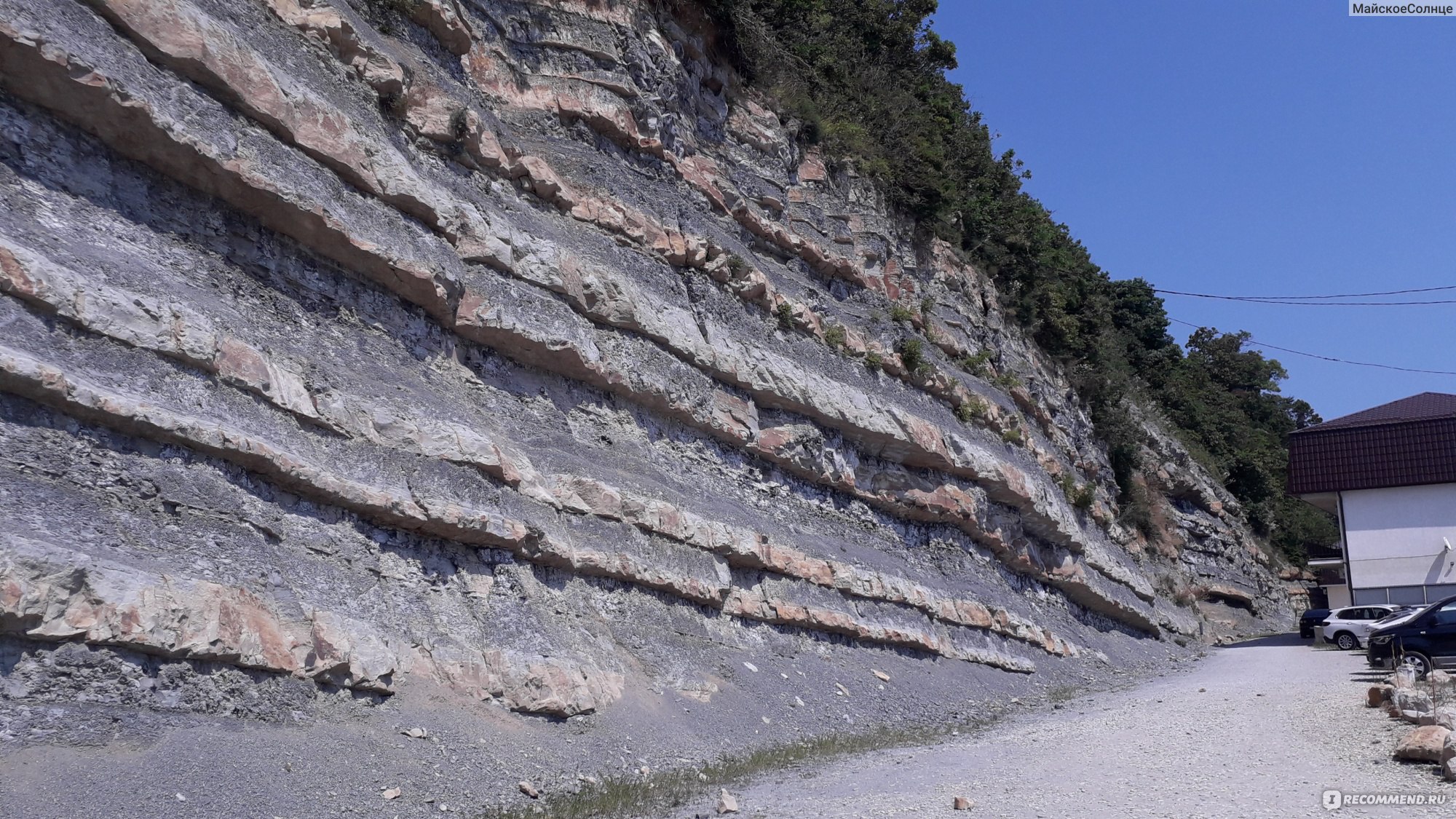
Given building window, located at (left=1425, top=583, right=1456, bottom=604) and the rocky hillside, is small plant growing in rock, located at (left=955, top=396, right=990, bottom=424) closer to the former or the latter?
the rocky hillside

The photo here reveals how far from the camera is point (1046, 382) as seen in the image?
28281mm

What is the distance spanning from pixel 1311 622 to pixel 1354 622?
2394 mm

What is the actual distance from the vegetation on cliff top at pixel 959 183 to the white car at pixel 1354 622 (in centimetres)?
628

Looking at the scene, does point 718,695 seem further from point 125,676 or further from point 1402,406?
point 1402,406

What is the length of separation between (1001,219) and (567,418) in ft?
61.5

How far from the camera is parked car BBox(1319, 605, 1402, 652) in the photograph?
24.4 metres

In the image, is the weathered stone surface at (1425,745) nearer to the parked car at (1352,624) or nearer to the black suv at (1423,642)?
the black suv at (1423,642)

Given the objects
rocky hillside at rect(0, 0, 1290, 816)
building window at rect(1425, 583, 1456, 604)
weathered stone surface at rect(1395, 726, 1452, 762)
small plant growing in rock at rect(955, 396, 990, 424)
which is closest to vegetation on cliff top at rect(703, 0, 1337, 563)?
rocky hillside at rect(0, 0, 1290, 816)

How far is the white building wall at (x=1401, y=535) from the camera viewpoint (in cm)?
2942

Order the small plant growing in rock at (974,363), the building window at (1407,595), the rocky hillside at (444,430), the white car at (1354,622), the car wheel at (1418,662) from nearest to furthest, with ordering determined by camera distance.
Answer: the rocky hillside at (444,430)
the car wheel at (1418,662)
the small plant growing in rock at (974,363)
the white car at (1354,622)
the building window at (1407,595)

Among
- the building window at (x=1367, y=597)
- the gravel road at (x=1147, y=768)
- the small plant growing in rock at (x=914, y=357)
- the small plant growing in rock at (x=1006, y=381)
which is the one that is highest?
the small plant growing in rock at (x=1006, y=381)

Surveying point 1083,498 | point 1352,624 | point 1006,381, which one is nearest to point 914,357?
point 1006,381

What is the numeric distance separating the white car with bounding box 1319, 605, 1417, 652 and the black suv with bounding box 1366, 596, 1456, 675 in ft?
23.6

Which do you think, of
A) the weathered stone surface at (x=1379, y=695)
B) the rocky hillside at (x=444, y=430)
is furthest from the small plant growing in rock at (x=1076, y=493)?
the weathered stone surface at (x=1379, y=695)
